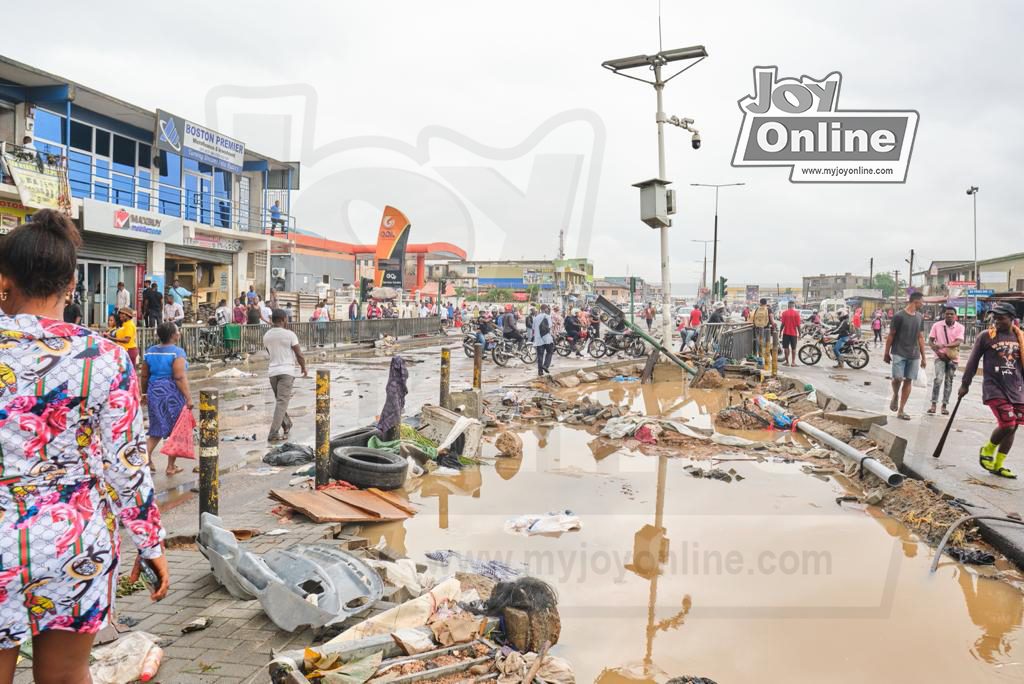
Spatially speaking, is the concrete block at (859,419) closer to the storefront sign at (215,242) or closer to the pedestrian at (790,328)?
the pedestrian at (790,328)

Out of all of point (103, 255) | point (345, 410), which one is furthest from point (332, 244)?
point (345, 410)

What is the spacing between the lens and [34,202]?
17734 mm

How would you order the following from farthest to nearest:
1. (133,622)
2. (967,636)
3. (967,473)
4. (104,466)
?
(967,473)
(967,636)
(133,622)
(104,466)

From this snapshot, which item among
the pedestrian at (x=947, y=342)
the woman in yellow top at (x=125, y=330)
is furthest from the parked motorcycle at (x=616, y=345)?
the woman in yellow top at (x=125, y=330)

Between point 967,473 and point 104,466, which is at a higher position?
point 104,466

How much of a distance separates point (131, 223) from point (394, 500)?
19893mm

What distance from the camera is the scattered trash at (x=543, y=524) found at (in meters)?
5.79

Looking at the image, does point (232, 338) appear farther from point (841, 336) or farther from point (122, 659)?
point (841, 336)

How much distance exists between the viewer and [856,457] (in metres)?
7.61

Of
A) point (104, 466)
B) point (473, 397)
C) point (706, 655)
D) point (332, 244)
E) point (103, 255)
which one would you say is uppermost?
point (332, 244)

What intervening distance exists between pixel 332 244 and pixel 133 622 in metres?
41.8

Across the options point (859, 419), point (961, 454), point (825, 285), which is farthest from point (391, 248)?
point (825, 285)

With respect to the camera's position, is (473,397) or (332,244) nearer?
(473,397)

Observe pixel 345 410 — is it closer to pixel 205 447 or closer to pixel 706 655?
pixel 205 447
